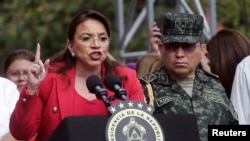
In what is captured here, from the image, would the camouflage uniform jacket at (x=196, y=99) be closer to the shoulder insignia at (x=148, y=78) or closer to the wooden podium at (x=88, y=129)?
the shoulder insignia at (x=148, y=78)

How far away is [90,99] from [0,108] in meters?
0.83

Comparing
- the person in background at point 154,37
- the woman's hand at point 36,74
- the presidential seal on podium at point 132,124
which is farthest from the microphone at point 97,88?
the person in background at point 154,37

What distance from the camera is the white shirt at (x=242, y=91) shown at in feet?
26.7

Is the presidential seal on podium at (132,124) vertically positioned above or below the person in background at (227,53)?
below

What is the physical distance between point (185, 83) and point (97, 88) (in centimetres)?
152

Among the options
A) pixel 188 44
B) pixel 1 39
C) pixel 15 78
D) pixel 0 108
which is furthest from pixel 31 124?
pixel 1 39

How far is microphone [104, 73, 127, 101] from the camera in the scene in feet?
20.4

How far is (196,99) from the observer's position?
297 inches

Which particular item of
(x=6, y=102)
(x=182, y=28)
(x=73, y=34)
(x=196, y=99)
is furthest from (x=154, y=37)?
(x=73, y=34)

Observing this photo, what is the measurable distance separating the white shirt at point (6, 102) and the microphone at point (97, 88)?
102cm

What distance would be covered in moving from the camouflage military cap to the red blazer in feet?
2.98

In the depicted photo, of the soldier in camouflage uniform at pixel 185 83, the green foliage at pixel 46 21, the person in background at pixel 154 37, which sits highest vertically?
the green foliage at pixel 46 21

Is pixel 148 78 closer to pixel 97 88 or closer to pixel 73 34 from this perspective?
pixel 73 34

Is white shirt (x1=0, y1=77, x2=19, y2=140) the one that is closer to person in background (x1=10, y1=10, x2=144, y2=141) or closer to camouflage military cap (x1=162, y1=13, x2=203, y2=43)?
person in background (x1=10, y1=10, x2=144, y2=141)
